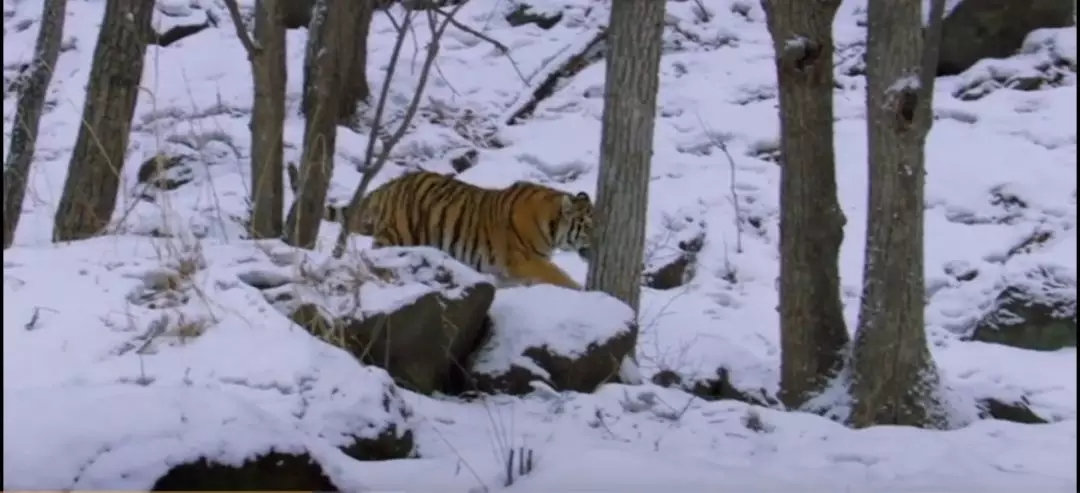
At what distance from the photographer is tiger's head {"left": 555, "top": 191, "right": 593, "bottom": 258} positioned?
656 centimetres

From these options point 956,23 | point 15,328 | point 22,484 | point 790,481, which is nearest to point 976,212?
Answer: point 956,23

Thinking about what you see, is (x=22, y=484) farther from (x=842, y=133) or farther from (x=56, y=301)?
(x=842, y=133)

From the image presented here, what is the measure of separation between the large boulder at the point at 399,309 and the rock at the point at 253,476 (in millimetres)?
1271

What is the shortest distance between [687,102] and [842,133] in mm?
1424

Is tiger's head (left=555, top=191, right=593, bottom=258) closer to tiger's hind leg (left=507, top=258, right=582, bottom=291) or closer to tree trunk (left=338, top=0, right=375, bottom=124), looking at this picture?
tiger's hind leg (left=507, top=258, right=582, bottom=291)

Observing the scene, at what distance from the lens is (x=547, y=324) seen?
4355mm

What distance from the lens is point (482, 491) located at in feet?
8.68

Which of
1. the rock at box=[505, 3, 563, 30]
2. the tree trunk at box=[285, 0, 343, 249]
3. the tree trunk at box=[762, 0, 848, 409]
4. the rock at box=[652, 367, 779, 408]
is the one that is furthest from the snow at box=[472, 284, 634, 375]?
the rock at box=[505, 3, 563, 30]

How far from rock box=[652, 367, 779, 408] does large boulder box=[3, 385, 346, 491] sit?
10.5 feet

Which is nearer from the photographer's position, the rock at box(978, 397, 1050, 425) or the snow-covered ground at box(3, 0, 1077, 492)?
the snow-covered ground at box(3, 0, 1077, 492)

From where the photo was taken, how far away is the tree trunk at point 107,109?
527 centimetres

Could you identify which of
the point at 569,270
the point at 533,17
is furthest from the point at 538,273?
the point at 533,17

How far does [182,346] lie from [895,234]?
7.85ft

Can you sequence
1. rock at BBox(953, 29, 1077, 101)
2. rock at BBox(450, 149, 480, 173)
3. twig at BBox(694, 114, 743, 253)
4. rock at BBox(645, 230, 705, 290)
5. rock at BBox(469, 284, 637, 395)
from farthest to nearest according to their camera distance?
rock at BBox(953, 29, 1077, 101) < rock at BBox(450, 149, 480, 173) < twig at BBox(694, 114, 743, 253) < rock at BBox(645, 230, 705, 290) < rock at BBox(469, 284, 637, 395)
